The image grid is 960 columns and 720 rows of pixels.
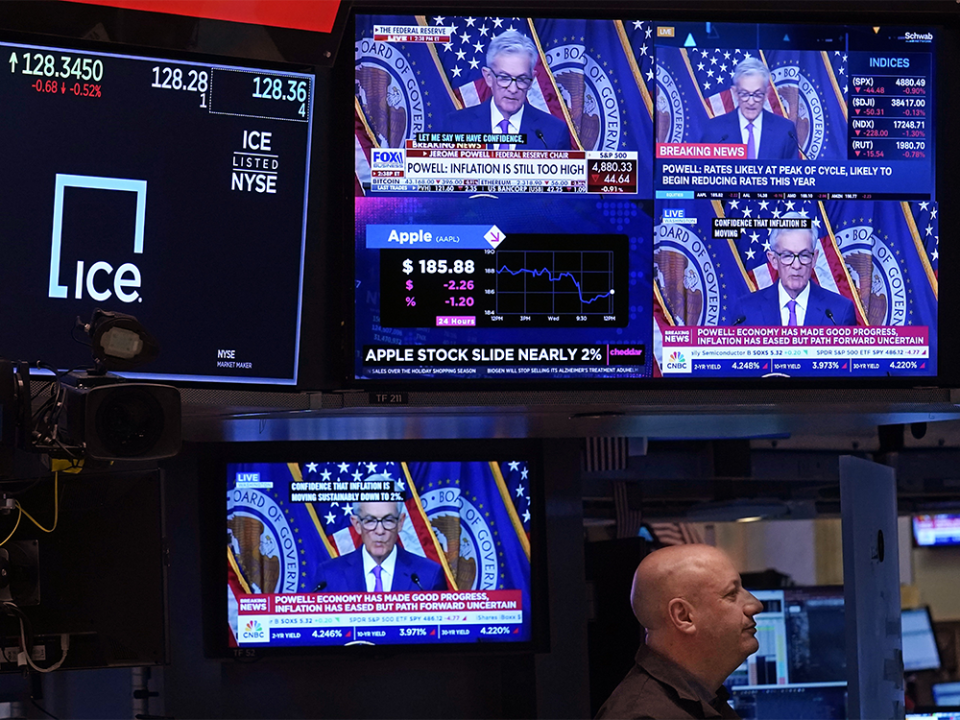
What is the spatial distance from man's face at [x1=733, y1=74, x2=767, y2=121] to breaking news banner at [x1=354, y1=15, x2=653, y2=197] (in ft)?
0.83

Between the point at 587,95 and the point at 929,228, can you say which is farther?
the point at 929,228

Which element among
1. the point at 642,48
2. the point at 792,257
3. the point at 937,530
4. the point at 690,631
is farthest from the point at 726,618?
the point at 937,530

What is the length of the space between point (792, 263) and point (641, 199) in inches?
17.9

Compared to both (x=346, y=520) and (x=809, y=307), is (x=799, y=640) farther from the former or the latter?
(x=809, y=307)

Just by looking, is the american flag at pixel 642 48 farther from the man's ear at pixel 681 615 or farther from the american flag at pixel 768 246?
the man's ear at pixel 681 615

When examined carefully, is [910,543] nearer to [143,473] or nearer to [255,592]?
[255,592]

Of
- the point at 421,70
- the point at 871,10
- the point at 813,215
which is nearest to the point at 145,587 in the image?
the point at 421,70

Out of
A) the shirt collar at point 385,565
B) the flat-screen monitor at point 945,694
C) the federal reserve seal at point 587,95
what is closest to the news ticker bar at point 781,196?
the federal reserve seal at point 587,95

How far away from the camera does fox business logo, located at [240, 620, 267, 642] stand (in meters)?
3.98

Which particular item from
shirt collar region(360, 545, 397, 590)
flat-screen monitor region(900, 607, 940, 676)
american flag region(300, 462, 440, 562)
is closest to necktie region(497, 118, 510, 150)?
american flag region(300, 462, 440, 562)

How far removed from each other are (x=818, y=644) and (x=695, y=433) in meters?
4.02

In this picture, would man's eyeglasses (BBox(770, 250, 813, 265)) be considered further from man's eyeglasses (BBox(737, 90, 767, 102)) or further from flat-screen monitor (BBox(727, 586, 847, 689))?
flat-screen monitor (BBox(727, 586, 847, 689))

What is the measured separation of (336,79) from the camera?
3.19 meters

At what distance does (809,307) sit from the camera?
326 cm
